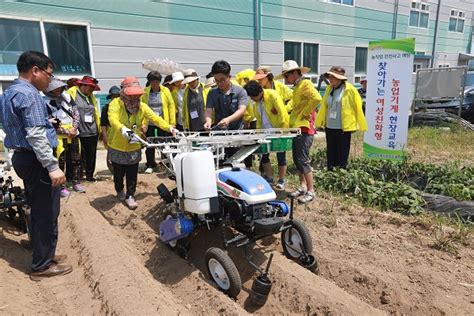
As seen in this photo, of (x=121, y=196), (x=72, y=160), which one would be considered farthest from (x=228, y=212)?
(x=72, y=160)

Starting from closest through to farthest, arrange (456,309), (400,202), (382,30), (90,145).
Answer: (456,309), (400,202), (90,145), (382,30)

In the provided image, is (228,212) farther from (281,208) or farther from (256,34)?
(256,34)

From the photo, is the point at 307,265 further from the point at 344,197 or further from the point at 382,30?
the point at 382,30

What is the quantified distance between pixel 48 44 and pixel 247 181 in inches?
281

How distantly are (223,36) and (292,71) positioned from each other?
678cm

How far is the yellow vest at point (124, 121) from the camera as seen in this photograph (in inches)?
180

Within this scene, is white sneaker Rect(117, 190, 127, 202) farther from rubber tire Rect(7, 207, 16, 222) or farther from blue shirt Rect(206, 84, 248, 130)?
blue shirt Rect(206, 84, 248, 130)

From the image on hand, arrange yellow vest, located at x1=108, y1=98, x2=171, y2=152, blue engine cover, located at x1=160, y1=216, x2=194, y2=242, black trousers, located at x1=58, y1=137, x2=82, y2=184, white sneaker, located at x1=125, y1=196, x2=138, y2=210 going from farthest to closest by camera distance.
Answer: black trousers, located at x1=58, y1=137, x2=82, y2=184 < white sneaker, located at x1=125, y1=196, x2=138, y2=210 < yellow vest, located at x1=108, y1=98, x2=171, y2=152 < blue engine cover, located at x1=160, y1=216, x2=194, y2=242

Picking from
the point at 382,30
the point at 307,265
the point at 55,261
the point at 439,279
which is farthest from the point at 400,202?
the point at 382,30

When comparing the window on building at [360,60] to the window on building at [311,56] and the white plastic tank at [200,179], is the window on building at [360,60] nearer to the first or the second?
the window on building at [311,56]

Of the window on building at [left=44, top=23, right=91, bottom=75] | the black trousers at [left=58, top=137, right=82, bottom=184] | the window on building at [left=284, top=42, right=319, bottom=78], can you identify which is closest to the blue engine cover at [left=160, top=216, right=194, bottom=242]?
the black trousers at [left=58, top=137, right=82, bottom=184]

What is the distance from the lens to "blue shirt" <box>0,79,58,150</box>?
9.50 ft

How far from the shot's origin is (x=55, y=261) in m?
3.48

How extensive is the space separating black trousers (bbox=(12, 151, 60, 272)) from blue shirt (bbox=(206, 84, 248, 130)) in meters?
2.33
